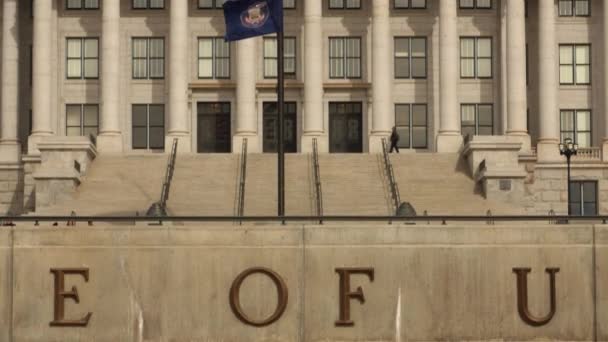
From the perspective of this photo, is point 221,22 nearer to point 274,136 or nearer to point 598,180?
point 274,136

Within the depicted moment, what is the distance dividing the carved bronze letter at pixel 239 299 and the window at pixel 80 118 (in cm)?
4129

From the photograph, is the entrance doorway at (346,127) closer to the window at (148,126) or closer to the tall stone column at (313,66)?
the tall stone column at (313,66)

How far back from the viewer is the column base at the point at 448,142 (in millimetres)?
63750

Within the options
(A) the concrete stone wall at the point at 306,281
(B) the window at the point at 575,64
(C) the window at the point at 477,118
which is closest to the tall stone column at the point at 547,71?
(B) the window at the point at 575,64

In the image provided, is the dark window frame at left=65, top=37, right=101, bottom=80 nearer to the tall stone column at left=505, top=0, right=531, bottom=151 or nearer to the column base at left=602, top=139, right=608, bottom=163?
the tall stone column at left=505, top=0, right=531, bottom=151

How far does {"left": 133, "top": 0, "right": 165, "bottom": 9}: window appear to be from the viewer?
6781 centimetres

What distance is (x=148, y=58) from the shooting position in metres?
67.7

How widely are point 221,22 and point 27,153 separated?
11239mm

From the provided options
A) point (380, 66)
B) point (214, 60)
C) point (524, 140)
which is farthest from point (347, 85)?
point (524, 140)

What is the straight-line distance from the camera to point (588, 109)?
224 ft

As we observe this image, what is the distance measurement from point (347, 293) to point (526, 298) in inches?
138

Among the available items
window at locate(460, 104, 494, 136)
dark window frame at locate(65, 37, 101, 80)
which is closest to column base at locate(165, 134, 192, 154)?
dark window frame at locate(65, 37, 101, 80)

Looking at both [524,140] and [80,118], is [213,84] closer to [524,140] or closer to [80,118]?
[80,118]

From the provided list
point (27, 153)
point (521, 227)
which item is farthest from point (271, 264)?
point (27, 153)
